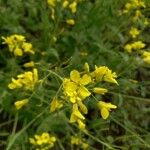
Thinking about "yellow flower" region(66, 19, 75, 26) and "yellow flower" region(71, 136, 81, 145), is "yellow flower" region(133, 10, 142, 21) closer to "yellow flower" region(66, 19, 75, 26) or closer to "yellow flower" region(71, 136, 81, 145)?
"yellow flower" region(66, 19, 75, 26)

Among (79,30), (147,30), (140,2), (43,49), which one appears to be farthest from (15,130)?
(147,30)

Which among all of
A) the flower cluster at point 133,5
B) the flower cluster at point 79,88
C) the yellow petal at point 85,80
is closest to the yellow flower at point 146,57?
the flower cluster at point 133,5

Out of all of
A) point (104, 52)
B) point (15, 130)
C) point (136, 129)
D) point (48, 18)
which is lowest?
point (136, 129)

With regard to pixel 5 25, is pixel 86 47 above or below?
below

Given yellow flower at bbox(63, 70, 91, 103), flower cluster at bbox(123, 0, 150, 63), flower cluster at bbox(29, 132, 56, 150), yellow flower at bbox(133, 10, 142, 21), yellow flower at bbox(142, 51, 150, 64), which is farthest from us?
yellow flower at bbox(133, 10, 142, 21)

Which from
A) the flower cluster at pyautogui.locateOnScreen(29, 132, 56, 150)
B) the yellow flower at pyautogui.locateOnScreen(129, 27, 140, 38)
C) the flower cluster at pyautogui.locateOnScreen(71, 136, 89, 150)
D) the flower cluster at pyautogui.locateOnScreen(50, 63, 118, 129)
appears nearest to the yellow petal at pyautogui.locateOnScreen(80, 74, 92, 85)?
the flower cluster at pyautogui.locateOnScreen(50, 63, 118, 129)

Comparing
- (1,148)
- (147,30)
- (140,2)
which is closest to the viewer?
(1,148)

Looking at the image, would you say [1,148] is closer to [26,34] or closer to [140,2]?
[26,34]
